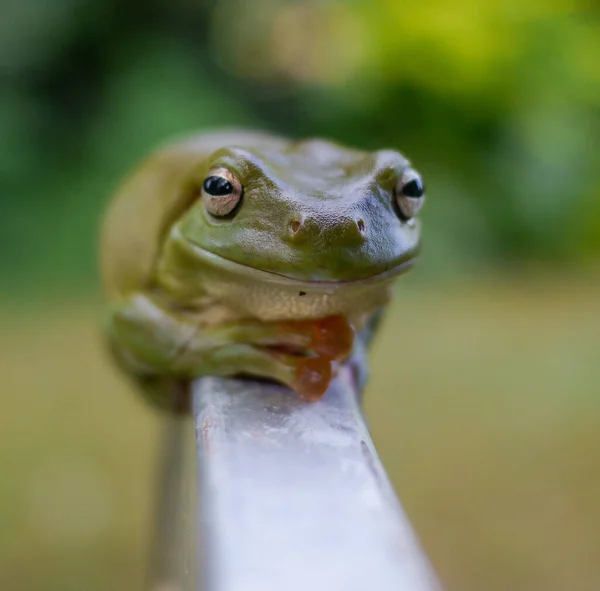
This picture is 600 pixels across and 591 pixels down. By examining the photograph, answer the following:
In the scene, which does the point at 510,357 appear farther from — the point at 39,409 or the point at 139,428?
the point at 39,409

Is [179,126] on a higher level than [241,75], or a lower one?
lower

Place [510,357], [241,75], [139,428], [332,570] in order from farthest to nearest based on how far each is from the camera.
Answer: [241,75] < [510,357] < [139,428] < [332,570]

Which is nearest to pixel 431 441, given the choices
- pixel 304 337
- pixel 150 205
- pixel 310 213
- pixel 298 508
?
pixel 150 205

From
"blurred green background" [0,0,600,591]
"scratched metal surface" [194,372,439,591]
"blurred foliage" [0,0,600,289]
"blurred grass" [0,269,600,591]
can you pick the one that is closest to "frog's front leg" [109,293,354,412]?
"scratched metal surface" [194,372,439,591]

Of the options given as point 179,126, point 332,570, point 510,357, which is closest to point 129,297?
point 332,570

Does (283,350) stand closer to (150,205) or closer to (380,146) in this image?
(150,205)

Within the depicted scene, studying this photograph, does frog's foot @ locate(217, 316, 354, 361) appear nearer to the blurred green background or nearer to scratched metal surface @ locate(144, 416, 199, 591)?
scratched metal surface @ locate(144, 416, 199, 591)
